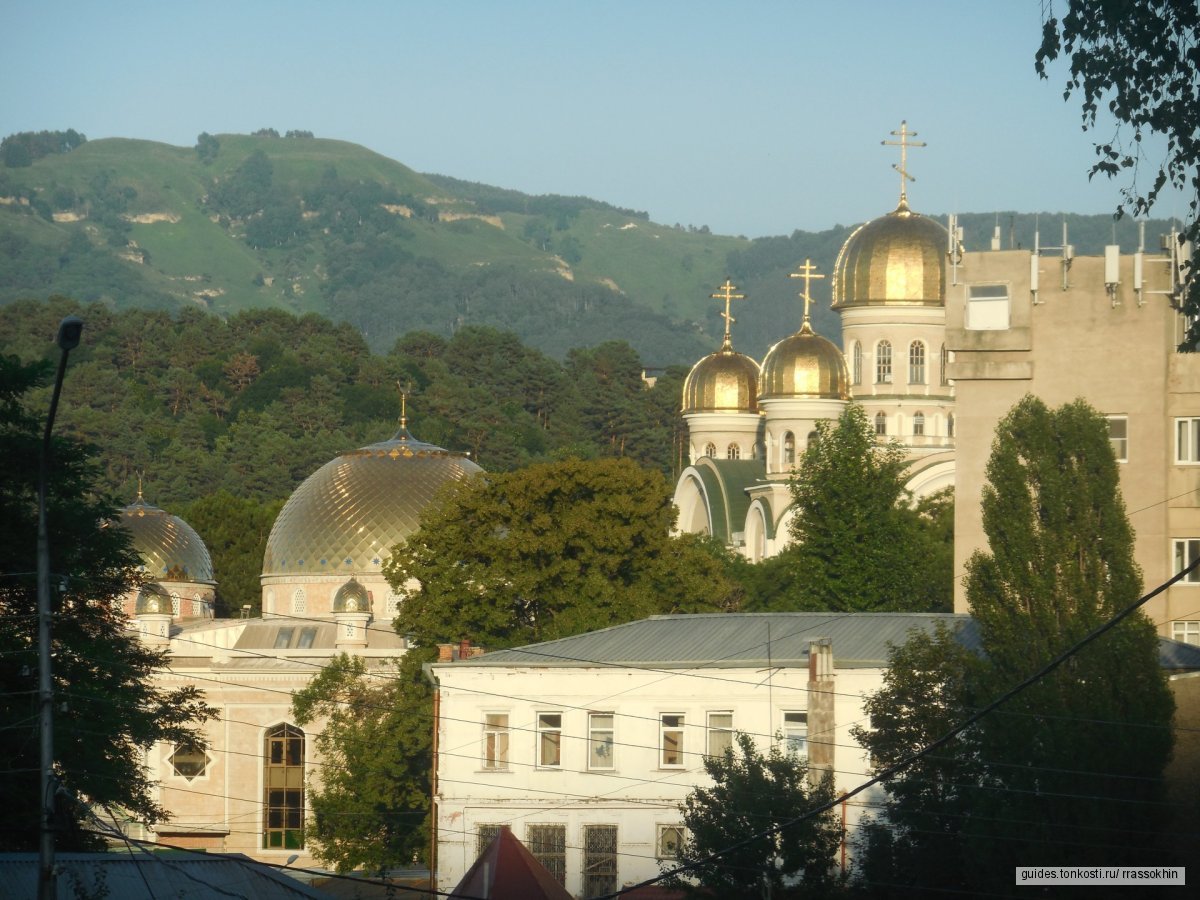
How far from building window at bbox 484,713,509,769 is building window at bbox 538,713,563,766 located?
64 centimetres

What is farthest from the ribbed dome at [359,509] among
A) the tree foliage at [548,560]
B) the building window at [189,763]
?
the tree foliage at [548,560]

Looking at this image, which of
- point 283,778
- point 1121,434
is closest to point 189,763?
point 283,778

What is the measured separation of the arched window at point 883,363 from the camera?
88.5 metres

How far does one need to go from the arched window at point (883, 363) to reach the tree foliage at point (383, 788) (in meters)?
37.9

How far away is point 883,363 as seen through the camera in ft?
292

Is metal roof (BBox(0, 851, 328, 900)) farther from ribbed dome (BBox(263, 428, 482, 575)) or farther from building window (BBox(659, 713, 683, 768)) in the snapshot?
ribbed dome (BBox(263, 428, 482, 575))

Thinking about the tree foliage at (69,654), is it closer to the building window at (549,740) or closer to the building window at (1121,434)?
the building window at (549,740)

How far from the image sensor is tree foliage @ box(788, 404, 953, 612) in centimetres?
6600

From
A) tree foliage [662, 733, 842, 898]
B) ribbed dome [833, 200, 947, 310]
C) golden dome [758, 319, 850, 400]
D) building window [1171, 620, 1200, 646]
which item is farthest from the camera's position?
golden dome [758, 319, 850, 400]

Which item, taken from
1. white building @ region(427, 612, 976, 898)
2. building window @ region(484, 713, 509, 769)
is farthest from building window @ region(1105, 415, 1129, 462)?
building window @ region(484, 713, 509, 769)

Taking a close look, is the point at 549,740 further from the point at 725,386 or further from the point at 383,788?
the point at 725,386

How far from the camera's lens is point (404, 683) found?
52156 millimetres

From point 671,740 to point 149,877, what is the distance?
1502 centimetres

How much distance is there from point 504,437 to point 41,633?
115 m
